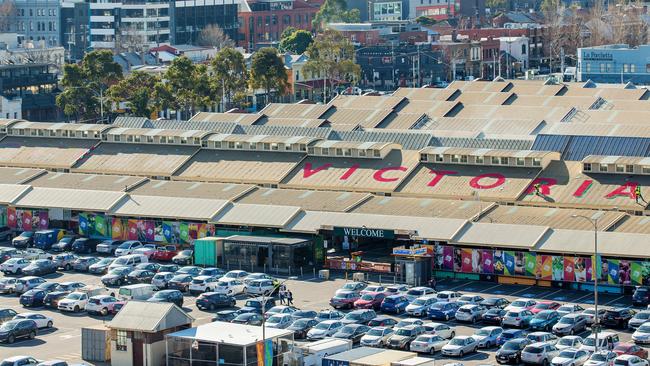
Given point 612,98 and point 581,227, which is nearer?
point 581,227

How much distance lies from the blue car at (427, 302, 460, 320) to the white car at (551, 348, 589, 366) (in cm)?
1132

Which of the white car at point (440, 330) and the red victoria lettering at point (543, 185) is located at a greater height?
the red victoria lettering at point (543, 185)

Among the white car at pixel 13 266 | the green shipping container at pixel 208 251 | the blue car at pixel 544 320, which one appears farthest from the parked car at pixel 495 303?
the white car at pixel 13 266

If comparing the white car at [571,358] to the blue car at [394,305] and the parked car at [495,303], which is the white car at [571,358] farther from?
the blue car at [394,305]

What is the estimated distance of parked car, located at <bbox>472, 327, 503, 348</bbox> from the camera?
2864 inches

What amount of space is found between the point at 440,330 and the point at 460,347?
325cm

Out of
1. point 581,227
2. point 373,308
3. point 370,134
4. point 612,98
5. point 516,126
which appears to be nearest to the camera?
point 373,308

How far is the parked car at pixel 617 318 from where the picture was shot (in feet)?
254

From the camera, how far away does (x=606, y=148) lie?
106375 mm

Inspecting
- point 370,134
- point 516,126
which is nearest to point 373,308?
point 370,134

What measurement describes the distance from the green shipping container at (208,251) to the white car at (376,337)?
23654 mm

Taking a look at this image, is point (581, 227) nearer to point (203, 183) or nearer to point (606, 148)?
point (606, 148)

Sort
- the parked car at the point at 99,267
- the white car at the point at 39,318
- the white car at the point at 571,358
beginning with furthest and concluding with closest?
the parked car at the point at 99,267, the white car at the point at 39,318, the white car at the point at 571,358

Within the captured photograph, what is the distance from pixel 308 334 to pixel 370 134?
168 ft
